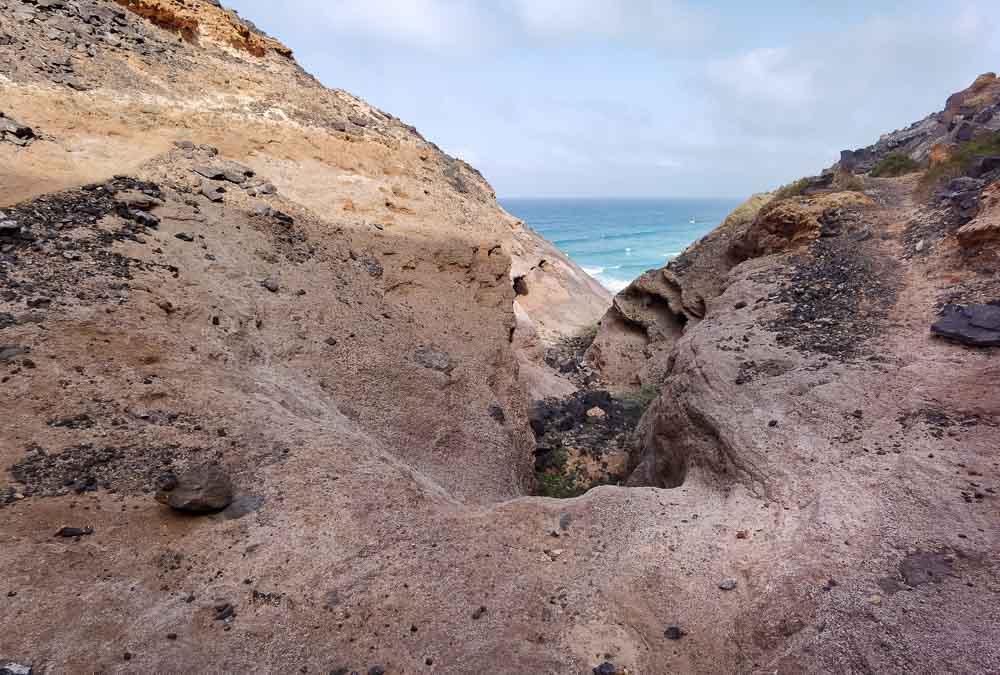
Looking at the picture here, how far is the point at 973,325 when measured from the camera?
6.45 meters

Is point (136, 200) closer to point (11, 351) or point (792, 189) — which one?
point (11, 351)

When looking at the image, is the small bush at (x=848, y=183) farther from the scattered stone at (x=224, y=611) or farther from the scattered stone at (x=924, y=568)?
the scattered stone at (x=224, y=611)

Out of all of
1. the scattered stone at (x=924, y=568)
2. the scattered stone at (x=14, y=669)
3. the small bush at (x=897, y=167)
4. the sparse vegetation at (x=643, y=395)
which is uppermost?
the small bush at (x=897, y=167)

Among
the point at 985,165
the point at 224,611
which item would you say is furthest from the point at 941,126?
the point at 224,611

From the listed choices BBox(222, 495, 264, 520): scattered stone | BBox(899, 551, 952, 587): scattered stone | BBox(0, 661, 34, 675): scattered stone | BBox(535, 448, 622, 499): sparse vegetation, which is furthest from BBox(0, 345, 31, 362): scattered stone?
BBox(535, 448, 622, 499): sparse vegetation

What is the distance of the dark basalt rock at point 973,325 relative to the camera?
20.3 ft

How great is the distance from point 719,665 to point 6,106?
38.6ft

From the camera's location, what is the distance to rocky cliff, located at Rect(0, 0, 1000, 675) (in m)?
3.39

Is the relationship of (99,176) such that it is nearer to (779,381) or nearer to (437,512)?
(437,512)

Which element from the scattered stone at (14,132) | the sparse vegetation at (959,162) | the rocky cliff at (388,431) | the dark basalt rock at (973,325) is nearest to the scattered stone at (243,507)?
the rocky cliff at (388,431)

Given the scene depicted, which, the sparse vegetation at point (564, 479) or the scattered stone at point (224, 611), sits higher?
the scattered stone at point (224, 611)

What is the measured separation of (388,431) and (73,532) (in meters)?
3.70

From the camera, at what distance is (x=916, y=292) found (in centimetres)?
816

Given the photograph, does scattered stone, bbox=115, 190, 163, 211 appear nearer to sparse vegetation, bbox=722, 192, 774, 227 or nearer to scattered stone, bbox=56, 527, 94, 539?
scattered stone, bbox=56, 527, 94, 539
